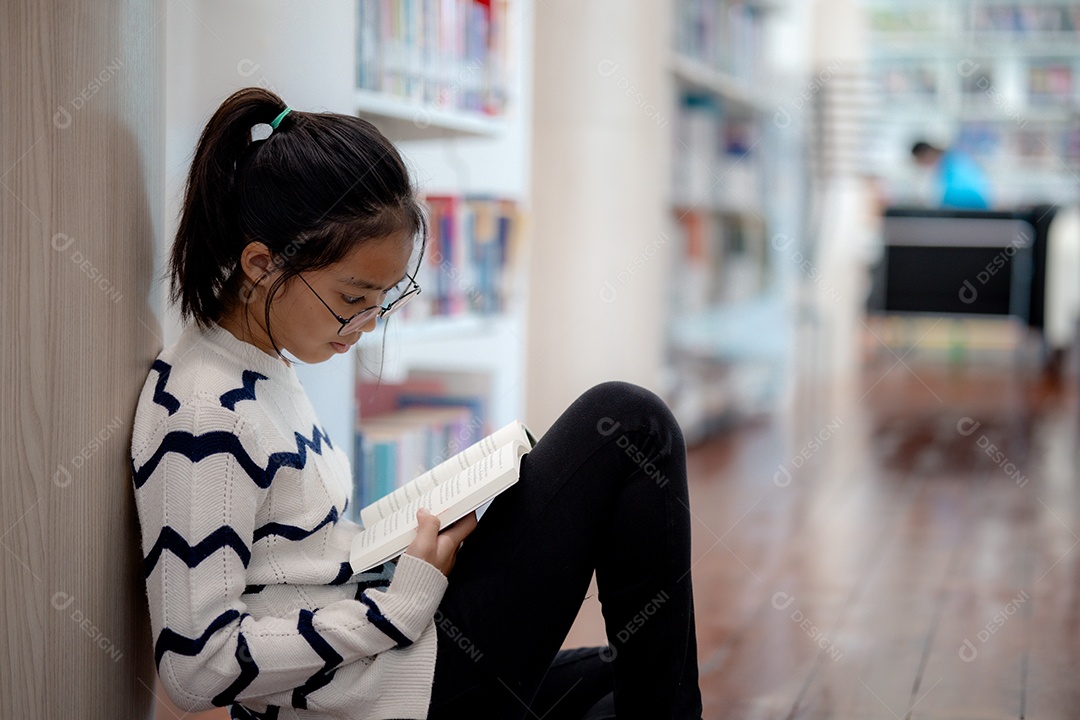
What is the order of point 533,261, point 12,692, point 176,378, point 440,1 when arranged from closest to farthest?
1. point 12,692
2. point 176,378
3. point 440,1
4. point 533,261

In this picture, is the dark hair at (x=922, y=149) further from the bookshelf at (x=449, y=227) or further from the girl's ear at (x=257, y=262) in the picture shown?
the girl's ear at (x=257, y=262)

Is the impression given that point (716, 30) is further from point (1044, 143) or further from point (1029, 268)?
point (1044, 143)

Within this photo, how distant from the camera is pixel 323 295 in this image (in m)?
1.00

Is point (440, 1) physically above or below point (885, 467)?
above

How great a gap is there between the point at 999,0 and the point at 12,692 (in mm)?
7467

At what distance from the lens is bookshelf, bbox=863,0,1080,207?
7027 millimetres

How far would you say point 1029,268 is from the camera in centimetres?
535

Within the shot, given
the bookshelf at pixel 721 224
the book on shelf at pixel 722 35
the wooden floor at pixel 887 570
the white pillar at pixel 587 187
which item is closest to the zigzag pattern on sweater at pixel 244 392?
the wooden floor at pixel 887 570

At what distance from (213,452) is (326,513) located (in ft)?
0.45

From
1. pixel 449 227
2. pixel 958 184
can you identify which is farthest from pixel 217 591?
pixel 958 184

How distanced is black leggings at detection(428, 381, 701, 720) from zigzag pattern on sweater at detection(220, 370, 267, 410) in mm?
246

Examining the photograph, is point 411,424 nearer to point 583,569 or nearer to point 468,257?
point 468,257

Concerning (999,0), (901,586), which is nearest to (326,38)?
(901,586)

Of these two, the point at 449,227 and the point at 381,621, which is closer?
the point at 381,621
